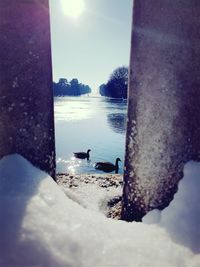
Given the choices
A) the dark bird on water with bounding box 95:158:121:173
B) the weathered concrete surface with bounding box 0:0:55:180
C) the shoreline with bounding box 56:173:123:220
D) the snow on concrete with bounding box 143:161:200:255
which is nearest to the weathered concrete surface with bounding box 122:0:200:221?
the snow on concrete with bounding box 143:161:200:255

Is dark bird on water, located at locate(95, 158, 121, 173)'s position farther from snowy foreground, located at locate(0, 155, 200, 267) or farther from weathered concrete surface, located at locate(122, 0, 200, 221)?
snowy foreground, located at locate(0, 155, 200, 267)

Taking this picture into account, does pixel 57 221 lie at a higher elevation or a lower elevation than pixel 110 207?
higher

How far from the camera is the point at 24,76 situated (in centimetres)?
470

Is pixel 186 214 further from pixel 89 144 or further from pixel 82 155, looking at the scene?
pixel 89 144

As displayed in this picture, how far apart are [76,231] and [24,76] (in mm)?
2512

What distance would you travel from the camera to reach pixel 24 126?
4.74m

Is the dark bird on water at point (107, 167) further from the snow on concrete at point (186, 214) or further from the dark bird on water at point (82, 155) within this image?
the snow on concrete at point (186, 214)

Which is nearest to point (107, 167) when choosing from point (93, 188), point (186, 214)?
point (93, 188)

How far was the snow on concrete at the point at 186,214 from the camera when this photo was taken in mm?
3742

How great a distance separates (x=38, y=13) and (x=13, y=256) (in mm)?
3471

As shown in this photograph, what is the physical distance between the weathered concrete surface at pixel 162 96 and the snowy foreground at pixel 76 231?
1.59 feet

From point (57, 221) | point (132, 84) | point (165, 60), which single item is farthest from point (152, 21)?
point (57, 221)

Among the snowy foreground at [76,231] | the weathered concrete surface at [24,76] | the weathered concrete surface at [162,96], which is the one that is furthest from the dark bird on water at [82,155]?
the snowy foreground at [76,231]

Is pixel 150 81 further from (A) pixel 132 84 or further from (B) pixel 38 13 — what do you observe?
(B) pixel 38 13
